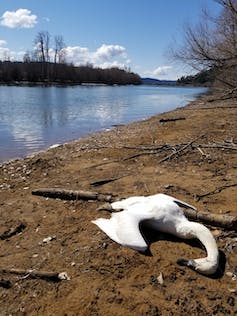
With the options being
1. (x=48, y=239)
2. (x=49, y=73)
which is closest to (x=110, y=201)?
(x=48, y=239)

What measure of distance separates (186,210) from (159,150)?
15.0 ft

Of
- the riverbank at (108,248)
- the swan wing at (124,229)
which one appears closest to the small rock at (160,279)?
the riverbank at (108,248)

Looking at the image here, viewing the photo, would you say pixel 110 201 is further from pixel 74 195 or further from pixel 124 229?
pixel 124 229

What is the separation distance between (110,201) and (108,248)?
141cm

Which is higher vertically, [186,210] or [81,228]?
[186,210]

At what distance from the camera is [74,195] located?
5816mm

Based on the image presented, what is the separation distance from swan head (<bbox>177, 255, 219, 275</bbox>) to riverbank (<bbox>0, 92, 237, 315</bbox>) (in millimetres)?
59

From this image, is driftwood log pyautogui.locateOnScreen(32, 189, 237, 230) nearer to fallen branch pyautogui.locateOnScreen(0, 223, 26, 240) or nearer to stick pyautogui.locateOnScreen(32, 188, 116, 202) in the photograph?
stick pyautogui.locateOnScreen(32, 188, 116, 202)

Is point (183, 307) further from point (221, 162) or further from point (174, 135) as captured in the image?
point (174, 135)

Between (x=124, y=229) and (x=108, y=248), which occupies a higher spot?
(x=124, y=229)

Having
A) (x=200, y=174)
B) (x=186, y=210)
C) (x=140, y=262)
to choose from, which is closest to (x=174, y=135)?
(x=200, y=174)

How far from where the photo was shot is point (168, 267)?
3.70 m

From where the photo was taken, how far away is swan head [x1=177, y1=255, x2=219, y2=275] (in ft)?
11.7

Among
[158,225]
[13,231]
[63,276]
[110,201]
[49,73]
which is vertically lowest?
[13,231]
